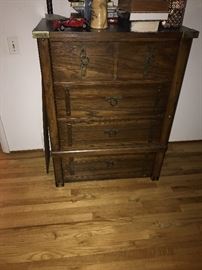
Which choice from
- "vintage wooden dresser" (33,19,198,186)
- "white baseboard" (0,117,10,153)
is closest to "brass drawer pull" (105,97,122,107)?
"vintage wooden dresser" (33,19,198,186)

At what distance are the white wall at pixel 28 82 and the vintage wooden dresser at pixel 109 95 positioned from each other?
0.89 ft

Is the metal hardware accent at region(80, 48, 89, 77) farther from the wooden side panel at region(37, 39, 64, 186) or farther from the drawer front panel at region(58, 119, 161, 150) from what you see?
the drawer front panel at region(58, 119, 161, 150)

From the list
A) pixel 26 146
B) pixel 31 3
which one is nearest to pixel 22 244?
pixel 26 146

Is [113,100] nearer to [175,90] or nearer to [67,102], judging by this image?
[67,102]

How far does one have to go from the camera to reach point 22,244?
1443mm

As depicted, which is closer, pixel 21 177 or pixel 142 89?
pixel 142 89

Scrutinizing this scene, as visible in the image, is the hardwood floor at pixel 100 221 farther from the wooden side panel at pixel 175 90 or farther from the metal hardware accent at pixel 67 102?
the metal hardware accent at pixel 67 102

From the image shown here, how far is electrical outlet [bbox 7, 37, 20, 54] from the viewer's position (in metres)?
1.62

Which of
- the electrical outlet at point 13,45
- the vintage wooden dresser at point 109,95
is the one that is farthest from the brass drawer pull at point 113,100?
the electrical outlet at point 13,45

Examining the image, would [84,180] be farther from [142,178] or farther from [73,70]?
[73,70]

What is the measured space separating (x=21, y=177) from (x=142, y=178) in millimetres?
996

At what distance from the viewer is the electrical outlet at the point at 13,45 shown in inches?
63.6

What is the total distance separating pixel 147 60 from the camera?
52.1 inches

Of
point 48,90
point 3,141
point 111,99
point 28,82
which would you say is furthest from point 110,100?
point 3,141
